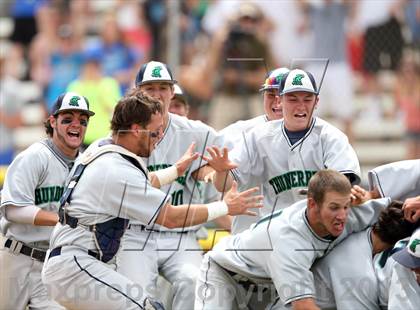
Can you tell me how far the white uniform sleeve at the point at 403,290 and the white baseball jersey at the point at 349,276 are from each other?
0.60ft

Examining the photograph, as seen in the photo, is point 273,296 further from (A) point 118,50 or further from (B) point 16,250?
(A) point 118,50

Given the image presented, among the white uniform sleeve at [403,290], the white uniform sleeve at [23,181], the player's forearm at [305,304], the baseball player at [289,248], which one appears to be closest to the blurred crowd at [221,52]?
the white uniform sleeve at [23,181]

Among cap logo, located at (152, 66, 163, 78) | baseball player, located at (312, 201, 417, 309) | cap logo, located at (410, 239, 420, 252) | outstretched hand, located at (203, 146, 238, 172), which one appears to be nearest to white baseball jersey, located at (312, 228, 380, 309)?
baseball player, located at (312, 201, 417, 309)

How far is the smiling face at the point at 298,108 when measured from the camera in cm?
766

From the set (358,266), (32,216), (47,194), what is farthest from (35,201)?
(358,266)

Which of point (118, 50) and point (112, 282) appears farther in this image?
point (118, 50)

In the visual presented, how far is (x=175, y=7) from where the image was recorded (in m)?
12.6

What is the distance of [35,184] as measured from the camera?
7965mm

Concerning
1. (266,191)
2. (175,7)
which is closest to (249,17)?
(175,7)

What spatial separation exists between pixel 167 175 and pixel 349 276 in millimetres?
1532

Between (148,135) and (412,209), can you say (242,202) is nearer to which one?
(148,135)

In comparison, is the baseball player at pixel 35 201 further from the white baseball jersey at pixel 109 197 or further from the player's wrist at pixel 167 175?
the white baseball jersey at pixel 109 197

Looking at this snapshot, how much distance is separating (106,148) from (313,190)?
1226 millimetres

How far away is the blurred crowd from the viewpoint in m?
12.5
